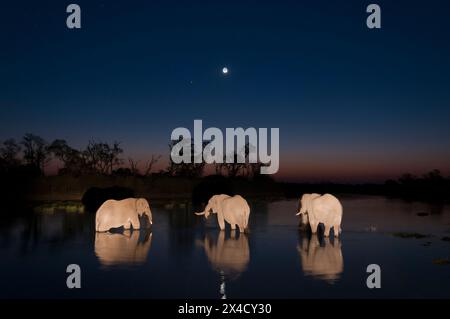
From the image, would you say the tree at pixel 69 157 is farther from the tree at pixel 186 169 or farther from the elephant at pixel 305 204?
the elephant at pixel 305 204

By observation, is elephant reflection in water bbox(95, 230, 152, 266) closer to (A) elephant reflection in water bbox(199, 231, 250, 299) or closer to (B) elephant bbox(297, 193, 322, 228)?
(A) elephant reflection in water bbox(199, 231, 250, 299)

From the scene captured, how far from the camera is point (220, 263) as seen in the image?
11742 mm

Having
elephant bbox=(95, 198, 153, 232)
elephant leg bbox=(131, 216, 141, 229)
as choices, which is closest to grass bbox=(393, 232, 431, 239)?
elephant leg bbox=(131, 216, 141, 229)

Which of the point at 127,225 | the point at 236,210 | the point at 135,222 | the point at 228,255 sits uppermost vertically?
the point at 236,210

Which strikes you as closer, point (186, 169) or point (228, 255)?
point (228, 255)

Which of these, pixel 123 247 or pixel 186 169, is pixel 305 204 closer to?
pixel 123 247

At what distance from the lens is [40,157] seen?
57.4 metres

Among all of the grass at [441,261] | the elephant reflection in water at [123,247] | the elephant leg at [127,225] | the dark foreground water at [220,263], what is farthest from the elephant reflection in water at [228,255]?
the grass at [441,261]

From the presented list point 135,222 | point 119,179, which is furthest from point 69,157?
point 135,222

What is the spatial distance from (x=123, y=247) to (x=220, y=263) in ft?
11.7
